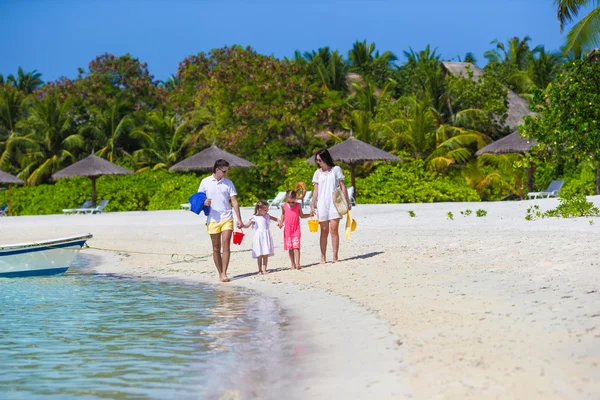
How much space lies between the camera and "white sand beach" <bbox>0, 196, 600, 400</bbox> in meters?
4.75

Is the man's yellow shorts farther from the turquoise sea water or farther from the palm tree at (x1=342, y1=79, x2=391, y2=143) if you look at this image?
the palm tree at (x1=342, y1=79, x2=391, y2=143)

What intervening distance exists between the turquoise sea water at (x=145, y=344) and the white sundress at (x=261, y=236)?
2.60 ft

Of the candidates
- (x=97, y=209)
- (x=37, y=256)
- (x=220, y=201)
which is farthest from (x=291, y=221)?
(x=97, y=209)

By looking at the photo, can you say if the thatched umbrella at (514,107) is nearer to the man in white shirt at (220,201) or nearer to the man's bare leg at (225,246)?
the man's bare leg at (225,246)

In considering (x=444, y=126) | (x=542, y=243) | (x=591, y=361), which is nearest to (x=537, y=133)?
(x=542, y=243)

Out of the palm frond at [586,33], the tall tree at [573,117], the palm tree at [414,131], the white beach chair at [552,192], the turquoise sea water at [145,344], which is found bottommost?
the turquoise sea water at [145,344]

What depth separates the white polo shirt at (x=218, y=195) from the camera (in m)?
9.89

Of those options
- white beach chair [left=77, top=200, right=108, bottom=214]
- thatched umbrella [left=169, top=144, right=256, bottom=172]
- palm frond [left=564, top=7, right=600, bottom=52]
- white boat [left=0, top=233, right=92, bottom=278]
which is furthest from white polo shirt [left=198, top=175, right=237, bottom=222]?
white beach chair [left=77, top=200, right=108, bottom=214]

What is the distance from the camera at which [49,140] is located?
35438 millimetres

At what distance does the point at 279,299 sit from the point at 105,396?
13.7 ft

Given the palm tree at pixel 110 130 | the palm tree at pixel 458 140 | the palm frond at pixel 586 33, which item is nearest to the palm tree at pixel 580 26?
the palm frond at pixel 586 33

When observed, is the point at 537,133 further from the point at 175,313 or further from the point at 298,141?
the point at 298,141

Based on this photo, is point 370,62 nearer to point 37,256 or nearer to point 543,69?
point 543,69

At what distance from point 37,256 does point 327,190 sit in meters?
4.95
